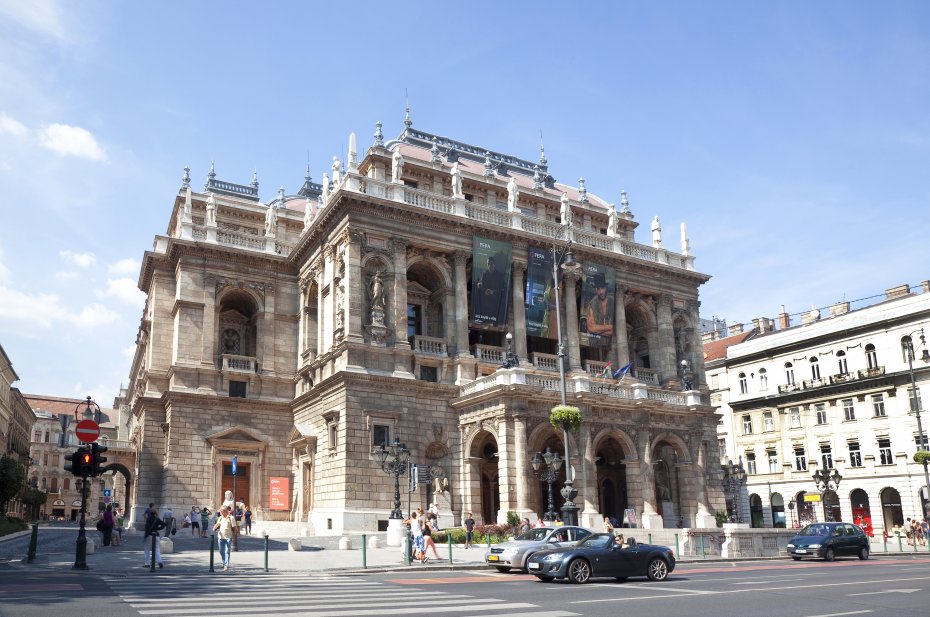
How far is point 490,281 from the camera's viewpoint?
147 feet

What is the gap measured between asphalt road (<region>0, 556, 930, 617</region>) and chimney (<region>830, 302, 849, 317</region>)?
4256 centimetres

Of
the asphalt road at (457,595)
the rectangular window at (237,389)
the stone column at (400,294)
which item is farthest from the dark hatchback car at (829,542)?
the rectangular window at (237,389)

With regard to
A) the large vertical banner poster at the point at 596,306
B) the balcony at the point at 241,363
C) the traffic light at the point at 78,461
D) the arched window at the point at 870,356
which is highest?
the large vertical banner poster at the point at 596,306

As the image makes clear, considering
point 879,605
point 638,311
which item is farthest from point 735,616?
point 638,311

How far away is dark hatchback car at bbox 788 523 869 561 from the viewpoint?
3102 cm

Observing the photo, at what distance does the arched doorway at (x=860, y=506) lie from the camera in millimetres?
55500

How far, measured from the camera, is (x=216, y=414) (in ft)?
146

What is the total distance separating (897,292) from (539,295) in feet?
99.3

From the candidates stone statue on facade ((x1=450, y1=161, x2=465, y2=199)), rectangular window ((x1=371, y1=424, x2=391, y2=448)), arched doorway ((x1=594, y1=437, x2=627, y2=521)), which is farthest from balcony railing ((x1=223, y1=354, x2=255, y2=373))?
arched doorway ((x1=594, y1=437, x2=627, y2=521))

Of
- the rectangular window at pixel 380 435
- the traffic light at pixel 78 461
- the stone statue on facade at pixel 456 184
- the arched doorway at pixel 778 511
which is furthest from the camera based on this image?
the arched doorway at pixel 778 511

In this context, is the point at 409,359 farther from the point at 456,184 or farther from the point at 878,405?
the point at 878,405

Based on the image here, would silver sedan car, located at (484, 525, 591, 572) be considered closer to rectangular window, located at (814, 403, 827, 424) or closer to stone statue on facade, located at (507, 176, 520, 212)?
stone statue on facade, located at (507, 176, 520, 212)

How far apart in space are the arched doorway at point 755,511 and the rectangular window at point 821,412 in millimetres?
8360

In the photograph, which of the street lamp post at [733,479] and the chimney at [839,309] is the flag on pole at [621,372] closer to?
the street lamp post at [733,479]
